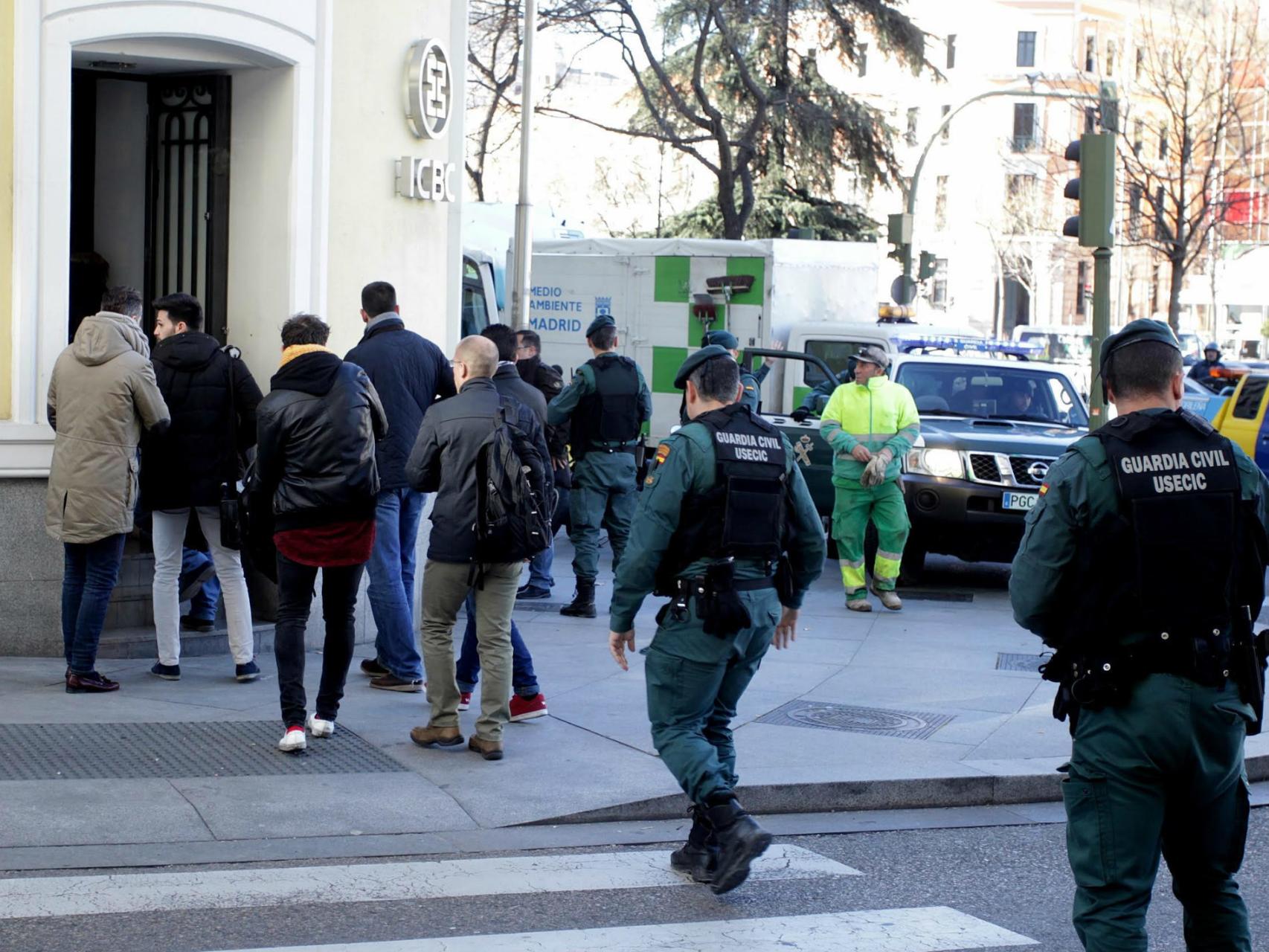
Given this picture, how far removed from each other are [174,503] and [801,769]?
3.26 m

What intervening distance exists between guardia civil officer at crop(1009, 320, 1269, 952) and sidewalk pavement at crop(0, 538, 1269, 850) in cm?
272

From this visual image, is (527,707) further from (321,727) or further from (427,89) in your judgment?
(427,89)

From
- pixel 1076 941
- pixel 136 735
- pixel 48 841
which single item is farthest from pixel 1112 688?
pixel 136 735

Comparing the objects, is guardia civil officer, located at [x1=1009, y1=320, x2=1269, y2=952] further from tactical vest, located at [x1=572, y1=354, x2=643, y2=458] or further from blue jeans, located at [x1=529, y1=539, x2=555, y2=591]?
blue jeans, located at [x1=529, y1=539, x2=555, y2=591]

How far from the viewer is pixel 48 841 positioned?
5605 millimetres

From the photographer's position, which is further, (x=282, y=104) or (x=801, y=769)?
(x=282, y=104)

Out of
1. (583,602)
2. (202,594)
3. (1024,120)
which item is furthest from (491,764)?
(1024,120)

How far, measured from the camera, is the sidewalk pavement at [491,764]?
6.07m

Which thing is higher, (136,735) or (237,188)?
(237,188)

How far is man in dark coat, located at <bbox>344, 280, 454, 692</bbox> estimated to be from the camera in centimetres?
809

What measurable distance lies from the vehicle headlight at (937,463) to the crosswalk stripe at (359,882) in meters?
6.57

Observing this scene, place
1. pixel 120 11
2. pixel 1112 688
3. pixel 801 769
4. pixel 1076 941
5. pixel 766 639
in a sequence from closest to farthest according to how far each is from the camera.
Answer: pixel 1112 688, pixel 1076 941, pixel 766 639, pixel 801 769, pixel 120 11

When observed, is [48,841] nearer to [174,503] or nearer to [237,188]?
[174,503]

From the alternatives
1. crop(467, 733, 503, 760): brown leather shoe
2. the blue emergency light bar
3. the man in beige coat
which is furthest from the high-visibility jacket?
the blue emergency light bar
